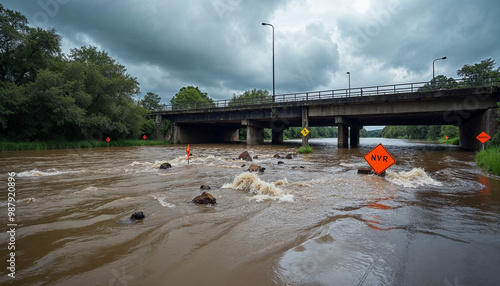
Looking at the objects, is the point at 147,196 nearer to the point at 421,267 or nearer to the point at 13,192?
the point at 13,192

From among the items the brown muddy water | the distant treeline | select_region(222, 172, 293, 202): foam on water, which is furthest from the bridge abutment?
the distant treeline

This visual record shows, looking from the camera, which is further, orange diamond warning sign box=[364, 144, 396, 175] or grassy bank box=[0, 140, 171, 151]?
grassy bank box=[0, 140, 171, 151]

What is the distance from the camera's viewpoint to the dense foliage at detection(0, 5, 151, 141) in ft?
86.1

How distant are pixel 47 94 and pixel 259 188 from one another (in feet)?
98.2

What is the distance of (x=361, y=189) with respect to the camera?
7.44 meters

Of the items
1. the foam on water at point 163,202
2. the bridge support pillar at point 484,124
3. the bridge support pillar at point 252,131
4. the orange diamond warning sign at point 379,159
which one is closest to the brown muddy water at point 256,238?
the foam on water at point 163,202

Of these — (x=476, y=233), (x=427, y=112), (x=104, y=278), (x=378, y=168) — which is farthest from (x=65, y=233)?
(x=427, y=112)

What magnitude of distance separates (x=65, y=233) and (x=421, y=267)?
5.10 meters

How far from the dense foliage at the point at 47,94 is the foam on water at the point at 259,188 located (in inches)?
1111

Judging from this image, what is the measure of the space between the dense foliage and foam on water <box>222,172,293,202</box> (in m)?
28.2

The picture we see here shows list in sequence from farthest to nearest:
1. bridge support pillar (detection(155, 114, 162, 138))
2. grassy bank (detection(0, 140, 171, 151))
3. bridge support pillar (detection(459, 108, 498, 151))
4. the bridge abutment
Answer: bridge support pillar (detection(155, 114, 162, 138)), the bridge abutment, grassy bank (detection(0, 140, 171, 151)), bridge support pillar (detection(459, 108, 498, 151))

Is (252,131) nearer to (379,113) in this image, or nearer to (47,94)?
(379,113)

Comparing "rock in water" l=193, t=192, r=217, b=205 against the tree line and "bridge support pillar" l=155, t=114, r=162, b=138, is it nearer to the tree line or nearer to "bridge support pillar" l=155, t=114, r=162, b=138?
the tree line

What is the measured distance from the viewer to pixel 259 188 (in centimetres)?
721
